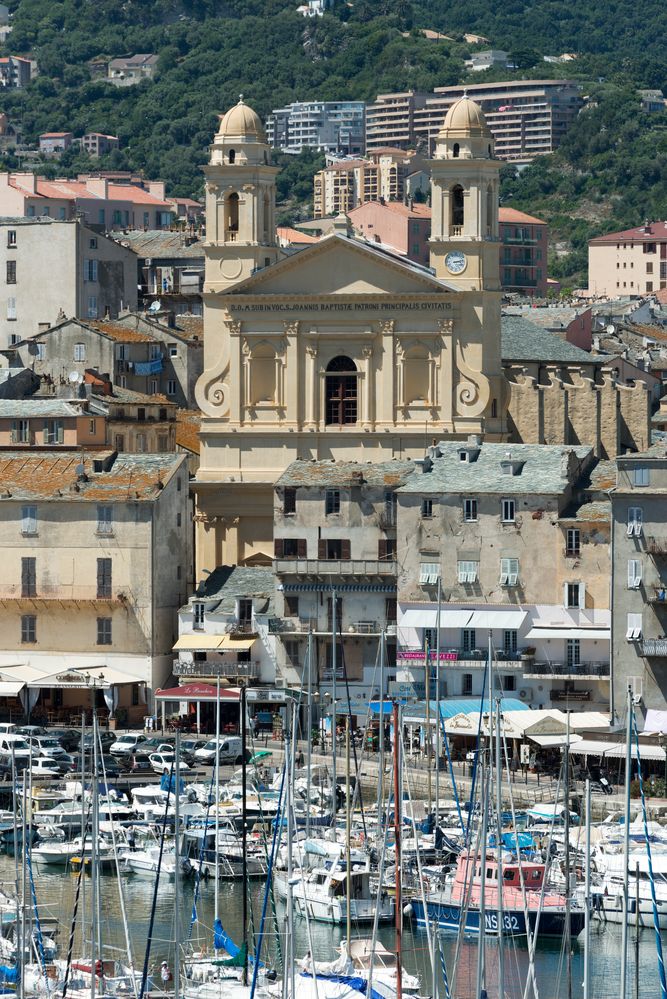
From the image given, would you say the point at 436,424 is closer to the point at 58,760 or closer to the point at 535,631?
the point at 535,631

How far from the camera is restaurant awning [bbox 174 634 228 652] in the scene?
96.1 metres

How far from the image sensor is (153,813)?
81.6m

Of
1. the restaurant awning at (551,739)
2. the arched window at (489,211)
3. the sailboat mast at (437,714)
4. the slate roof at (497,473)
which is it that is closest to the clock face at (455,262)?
the arched window at (489,211)

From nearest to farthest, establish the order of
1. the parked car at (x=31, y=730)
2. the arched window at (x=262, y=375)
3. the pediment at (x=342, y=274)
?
the parked car at (x=31, y=730) → the pediment at (x=342, y=274) → the arched window at (x=262, y=375)

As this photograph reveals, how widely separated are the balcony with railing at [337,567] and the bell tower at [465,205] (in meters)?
15.8

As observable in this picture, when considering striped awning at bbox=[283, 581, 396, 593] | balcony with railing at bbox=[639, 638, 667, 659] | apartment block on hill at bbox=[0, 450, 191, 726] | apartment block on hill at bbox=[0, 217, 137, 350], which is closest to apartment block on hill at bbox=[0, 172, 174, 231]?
apartment block on hill at bbox=[0, 217, 137, 350]

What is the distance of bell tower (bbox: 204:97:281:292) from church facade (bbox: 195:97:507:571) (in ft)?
3.80

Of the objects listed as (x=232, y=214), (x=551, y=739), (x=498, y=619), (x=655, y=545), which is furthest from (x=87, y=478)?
(x=655, y=545)

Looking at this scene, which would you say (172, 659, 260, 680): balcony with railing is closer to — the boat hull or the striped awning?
the striped awning

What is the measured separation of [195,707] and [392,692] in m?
7.29

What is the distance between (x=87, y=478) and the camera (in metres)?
98.7

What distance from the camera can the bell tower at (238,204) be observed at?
362 ft

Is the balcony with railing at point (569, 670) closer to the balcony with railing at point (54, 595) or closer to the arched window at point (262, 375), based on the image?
the balcony with railing at point (54, 595)

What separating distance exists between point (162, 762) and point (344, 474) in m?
13.0
